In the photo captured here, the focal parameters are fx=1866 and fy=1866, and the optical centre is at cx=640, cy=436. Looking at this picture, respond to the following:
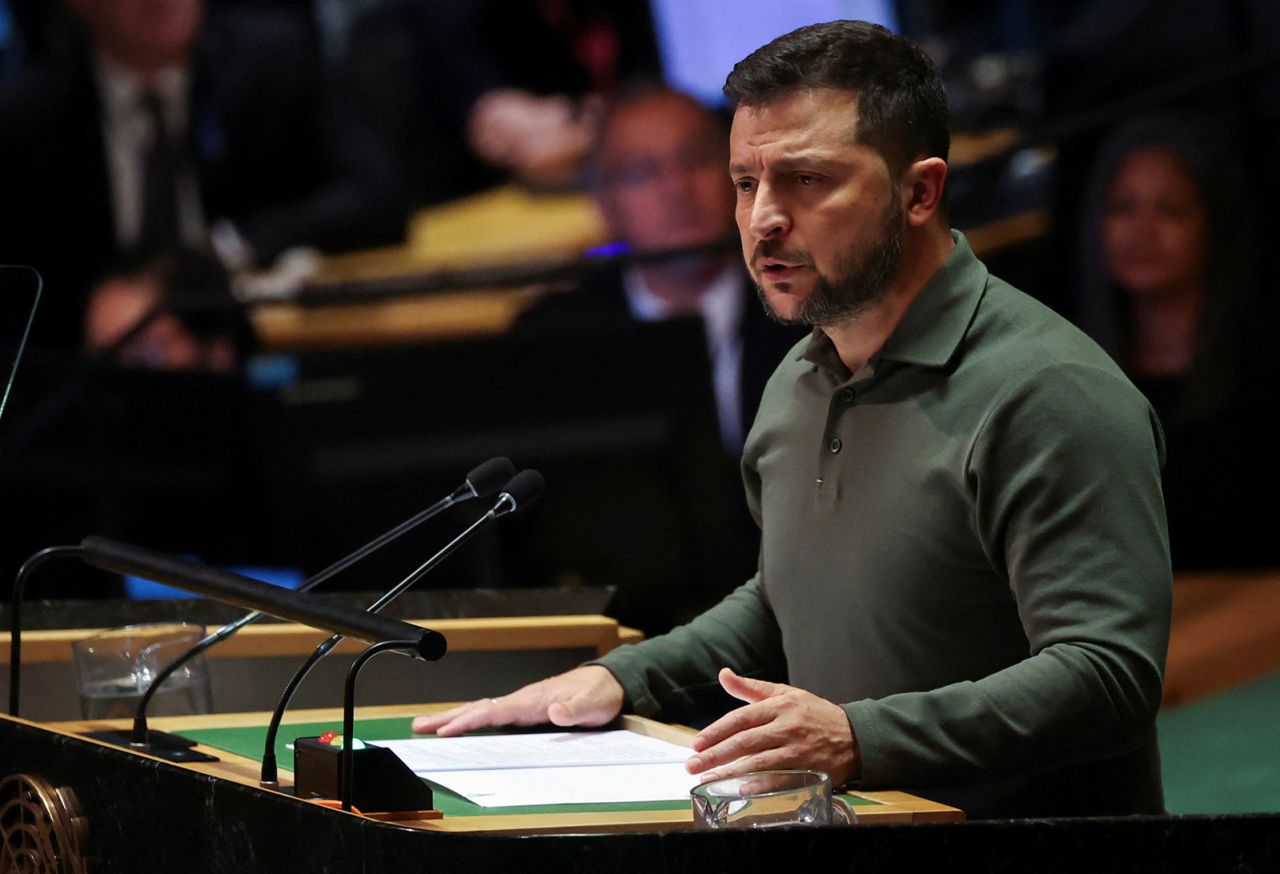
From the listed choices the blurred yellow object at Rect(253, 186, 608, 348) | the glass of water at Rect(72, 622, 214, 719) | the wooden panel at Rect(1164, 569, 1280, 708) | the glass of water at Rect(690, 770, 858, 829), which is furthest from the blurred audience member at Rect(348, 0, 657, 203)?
the glass of water at Rect(690, 770, 858, 829)

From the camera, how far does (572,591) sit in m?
2.48

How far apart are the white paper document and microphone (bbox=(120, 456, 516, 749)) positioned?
191mm

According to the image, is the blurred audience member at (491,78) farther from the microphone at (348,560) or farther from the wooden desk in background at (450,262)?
the microphone at (348,560)

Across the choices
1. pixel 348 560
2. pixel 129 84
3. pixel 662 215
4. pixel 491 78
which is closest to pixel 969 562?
pixel 348 560

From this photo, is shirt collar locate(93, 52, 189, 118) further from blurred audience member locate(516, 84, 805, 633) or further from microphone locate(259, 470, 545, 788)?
microphone locate(259, 470, 545, 788)

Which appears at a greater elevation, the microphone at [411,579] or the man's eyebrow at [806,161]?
the man's eyebrow at [806,161]

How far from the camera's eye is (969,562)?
6.04 feet

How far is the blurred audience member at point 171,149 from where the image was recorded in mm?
6070

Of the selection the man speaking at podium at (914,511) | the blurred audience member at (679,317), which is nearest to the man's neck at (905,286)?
the man speaking at podium at (914,511)

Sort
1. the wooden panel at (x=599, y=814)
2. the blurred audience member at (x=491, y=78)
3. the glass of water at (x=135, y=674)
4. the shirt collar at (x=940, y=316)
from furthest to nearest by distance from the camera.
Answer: the blurred audience member at (x=491, y=78) → the glass of water at (x=135, y=674) → the shirt collar at (x=940, y=316) → the wooden panel at (x=599, y=814)

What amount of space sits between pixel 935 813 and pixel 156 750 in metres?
0.77

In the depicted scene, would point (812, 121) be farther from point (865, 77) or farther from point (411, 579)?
point (411, 579)

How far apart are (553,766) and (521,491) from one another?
1.16 ft

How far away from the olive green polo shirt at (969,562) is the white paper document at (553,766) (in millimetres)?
158
